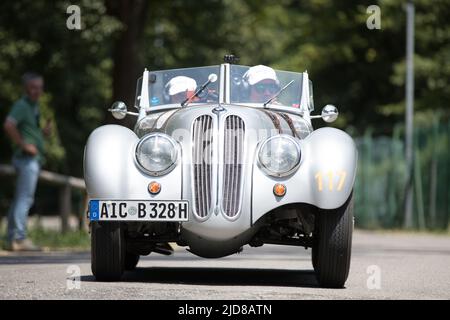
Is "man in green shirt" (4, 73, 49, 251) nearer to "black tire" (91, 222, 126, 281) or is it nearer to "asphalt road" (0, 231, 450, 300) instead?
"asphalt road" (0, 231, 450, 300)

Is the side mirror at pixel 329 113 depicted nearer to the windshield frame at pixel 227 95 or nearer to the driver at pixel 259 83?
the windshield frame at pixel 227 95

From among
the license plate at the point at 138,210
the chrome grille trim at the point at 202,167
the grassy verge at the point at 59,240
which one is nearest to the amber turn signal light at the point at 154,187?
the license plate at the point at 138,210

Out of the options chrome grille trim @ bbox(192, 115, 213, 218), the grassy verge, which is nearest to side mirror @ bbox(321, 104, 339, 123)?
chrome grille trim @ bbox(192, 115, 213, 218)

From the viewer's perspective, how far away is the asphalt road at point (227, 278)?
7.77 meters

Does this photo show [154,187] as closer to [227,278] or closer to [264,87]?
[227,278]

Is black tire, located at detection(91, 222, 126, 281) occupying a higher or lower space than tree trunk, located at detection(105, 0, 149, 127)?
lower

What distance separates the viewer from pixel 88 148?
8.93 m

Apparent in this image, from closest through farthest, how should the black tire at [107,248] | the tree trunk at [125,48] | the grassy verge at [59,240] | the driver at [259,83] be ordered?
the black tire at [107,248] < the driver at [259,83] < the grassy verge at [59,240] < the tree trunk at [125,48]

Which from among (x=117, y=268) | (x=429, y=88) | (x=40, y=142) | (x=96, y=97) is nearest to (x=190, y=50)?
(x=429, y=88)

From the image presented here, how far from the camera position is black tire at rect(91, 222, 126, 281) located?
8.67 metres

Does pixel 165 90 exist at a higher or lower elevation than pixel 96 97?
lower

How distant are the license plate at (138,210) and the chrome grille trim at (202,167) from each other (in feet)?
0.52

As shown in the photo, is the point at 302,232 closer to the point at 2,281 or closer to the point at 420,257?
the point at 2,281

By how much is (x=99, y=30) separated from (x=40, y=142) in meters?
7.52
